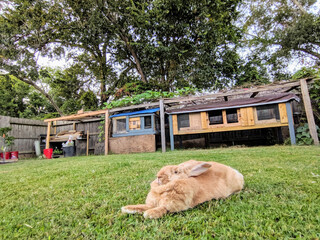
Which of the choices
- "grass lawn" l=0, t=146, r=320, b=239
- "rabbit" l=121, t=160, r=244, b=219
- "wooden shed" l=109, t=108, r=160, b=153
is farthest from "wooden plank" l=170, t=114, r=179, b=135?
"rabbit" l=121, t=160, r=244, b=219

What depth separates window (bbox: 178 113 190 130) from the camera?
25.4 feet

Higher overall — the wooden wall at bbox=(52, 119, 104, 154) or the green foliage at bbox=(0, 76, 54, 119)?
the green foliage at bbox=(0, 76, 54, 119)

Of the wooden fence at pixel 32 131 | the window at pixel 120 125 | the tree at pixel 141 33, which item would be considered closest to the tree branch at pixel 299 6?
the tree at pixel 141 33

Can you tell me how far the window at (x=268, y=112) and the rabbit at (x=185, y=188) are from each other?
20.4 feet

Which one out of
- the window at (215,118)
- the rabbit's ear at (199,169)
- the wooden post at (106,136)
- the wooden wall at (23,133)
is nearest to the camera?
the rabbit's ear at (199,169)

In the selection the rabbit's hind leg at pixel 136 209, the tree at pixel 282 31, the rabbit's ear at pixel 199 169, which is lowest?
the rabbit's hind leg at pixel 136 209

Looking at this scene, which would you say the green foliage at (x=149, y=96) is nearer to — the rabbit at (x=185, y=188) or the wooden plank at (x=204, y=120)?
the wooden plank at (x=204, y=120)

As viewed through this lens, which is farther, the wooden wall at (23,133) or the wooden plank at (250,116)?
the wooden wall at (23,133)

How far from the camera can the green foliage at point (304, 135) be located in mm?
5893

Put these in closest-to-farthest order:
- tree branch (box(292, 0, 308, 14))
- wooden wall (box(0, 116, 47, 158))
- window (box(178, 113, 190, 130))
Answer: window (box(178, 113, 190, 130)), wooden wall (box(0, 116, 47, 158)), tree branch (box(292, 0, 308, 14))

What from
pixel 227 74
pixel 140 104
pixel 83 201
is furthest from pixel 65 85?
pixel 83 201

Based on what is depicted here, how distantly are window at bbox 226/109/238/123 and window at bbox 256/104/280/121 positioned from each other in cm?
93

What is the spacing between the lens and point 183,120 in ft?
25.6

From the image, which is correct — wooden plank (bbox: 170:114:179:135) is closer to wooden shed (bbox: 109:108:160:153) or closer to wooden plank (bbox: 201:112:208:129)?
wooden shed (bbox: 109:108:160:153)
